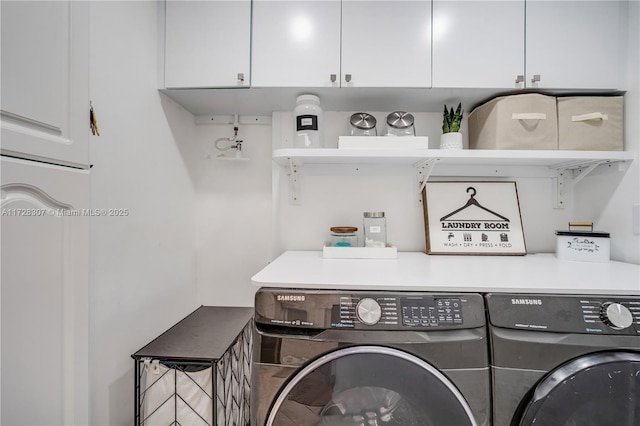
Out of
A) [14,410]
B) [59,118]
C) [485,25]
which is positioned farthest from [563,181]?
[14,410]

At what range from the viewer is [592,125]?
→ 1331 mm

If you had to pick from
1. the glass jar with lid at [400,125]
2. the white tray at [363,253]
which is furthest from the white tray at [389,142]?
the white tray at [363,253]

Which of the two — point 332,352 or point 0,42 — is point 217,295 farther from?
point 0,42

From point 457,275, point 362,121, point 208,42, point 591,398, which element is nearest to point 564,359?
point 591,398

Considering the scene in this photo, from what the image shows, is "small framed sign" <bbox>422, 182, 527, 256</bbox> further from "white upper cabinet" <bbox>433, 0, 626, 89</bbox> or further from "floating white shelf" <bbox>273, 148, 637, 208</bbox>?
"white upper cabinet" <bbox>433, 0, 626, 89</bbox>

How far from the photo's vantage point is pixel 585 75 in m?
1.31

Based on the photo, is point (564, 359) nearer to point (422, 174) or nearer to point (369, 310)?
point (369, 310)

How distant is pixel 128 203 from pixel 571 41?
2136mm

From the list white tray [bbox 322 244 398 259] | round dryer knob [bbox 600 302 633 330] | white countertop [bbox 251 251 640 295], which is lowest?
round dryer knob [bbox 600 302 633 330]

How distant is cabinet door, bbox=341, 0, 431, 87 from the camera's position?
130 centimetres

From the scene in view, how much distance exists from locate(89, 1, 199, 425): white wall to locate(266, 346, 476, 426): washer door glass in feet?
2.43

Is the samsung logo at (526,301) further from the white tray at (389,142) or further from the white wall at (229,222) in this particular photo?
the white wall at (229,222)

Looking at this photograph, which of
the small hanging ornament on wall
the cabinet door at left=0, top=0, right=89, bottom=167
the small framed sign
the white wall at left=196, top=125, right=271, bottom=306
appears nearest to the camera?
the cabinet door at left=0, top=0, right=89, bottom=167

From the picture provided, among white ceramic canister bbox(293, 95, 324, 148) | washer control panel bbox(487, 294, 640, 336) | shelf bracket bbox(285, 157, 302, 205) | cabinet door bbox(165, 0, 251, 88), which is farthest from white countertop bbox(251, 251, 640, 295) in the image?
cabinet door bbox(165, 0, 251, 88)
